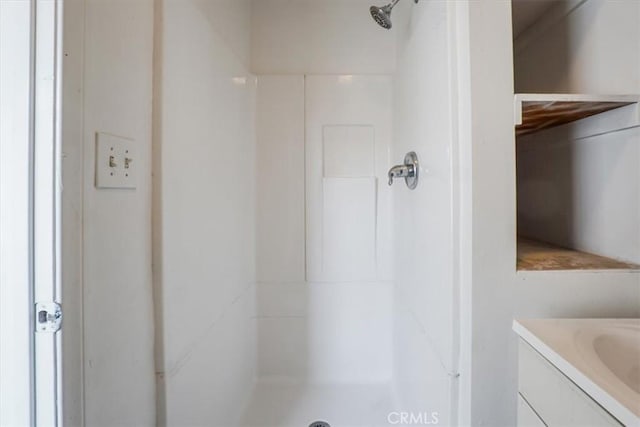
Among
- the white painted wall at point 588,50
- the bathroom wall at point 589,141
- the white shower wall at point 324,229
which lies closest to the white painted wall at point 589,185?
the bathroom wall at point 589,141

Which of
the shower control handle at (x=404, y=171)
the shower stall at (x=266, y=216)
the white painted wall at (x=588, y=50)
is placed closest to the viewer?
the shower stall at (x=266, y=216)

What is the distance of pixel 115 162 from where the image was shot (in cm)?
67

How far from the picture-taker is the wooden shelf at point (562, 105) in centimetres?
73

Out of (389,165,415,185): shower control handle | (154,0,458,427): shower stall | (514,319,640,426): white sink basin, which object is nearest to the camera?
(514,319,640,426): white sink basin

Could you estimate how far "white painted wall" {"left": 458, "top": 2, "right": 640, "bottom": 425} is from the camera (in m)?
0.73

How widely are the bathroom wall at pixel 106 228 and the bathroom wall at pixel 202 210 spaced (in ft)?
0.15

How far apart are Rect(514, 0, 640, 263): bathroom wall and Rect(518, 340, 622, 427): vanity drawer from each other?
0.49 meters

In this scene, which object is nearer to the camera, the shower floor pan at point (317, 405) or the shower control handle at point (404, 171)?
the shower control handle at point (404, 171)

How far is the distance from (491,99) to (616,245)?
58 cm

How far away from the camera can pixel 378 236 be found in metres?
1.64

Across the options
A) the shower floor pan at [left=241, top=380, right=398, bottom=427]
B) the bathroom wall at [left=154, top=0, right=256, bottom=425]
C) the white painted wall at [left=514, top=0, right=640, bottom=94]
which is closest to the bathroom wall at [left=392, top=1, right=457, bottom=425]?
the shower floor pan at [left=241, top=380, right=398, bottom=427]
